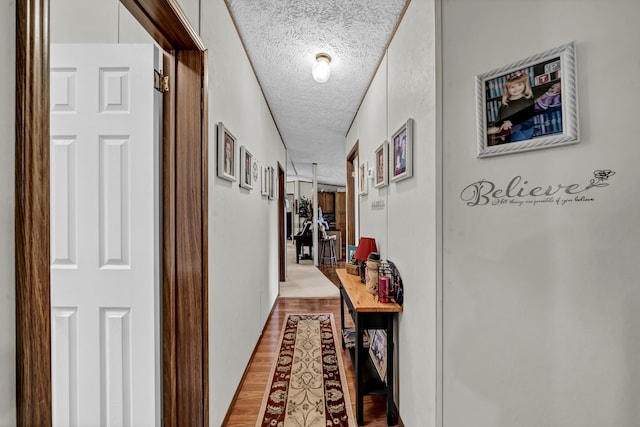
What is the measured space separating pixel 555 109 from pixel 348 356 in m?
2.29

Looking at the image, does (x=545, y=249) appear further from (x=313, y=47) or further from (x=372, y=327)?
(x=313, y=47)

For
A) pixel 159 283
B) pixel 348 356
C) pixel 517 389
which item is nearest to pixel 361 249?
pixel 348 356

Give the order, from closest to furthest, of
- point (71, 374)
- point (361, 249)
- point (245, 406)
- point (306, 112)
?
1. point (71, 374)
2. point (245, 406)
3. point (361, 249)
4. point (306, 112)

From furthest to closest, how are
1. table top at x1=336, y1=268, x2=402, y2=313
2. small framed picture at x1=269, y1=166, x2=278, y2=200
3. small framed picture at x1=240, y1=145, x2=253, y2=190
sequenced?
small framed picture at x1=269, y1=166, x2=278, y2=200
small framed picture at x1=240, y1=145, x2=253, y2=190
table top at x1=336, y1=268, x2=402, y2=313

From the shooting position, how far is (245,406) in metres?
1.80

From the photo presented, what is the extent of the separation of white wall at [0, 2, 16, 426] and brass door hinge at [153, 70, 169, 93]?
0.80m

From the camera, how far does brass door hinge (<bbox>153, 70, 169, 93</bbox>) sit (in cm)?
123

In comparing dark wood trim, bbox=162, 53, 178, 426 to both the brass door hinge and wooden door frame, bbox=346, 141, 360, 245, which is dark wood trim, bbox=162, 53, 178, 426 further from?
wooden door frame, bbox=346, 141, 360, 245

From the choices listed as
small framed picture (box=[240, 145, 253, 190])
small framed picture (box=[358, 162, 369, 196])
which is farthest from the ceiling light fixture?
small framed picture (box=[358, 162, 369, 196])

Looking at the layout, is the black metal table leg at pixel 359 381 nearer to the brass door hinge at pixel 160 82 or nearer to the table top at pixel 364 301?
the table top at pixel 364 301

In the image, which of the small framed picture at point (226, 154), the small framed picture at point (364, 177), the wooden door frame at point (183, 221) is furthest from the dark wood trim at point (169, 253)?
the small framed picture at point (364, 177)

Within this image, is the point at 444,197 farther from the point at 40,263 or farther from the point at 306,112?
the point at 306,112

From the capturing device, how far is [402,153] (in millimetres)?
1644

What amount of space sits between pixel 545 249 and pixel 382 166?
4.14 feet
